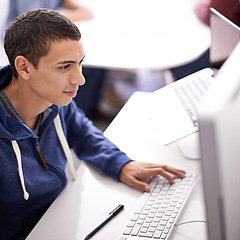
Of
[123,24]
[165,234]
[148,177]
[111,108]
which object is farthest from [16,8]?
[165,234]

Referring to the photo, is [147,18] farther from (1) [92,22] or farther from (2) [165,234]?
(2) [165,234]

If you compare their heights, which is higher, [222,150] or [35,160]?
[222,150]

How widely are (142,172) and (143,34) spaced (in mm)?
1125

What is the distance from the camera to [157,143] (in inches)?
51.4

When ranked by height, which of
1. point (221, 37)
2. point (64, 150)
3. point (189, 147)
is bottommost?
point (64, 150)

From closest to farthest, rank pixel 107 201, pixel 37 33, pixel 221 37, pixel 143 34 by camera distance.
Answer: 1. pixel 37 33
2. pixel 107 201
3. pixel 221 37
4. pixel 143 34

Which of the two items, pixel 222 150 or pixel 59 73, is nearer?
pixel 222 150

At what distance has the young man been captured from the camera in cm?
100

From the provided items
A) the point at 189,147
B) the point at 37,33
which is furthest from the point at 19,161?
the point at 189,147

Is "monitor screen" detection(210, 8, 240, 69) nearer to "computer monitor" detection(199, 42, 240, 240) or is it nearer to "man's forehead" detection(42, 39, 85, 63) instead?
"man's forehead" detection(42, 39, 85, 63)

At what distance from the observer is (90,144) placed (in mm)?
1286

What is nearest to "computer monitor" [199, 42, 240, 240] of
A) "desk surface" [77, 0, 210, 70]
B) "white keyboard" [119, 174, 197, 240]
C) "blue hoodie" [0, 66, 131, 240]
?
"white keyboard" [119, 174, 197, 240]

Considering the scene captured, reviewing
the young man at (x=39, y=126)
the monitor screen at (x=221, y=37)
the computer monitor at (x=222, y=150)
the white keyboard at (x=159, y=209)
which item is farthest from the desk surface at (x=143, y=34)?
the computer monitor at (x=222, y=150)

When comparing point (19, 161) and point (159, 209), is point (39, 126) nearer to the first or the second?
point (19, 161)
